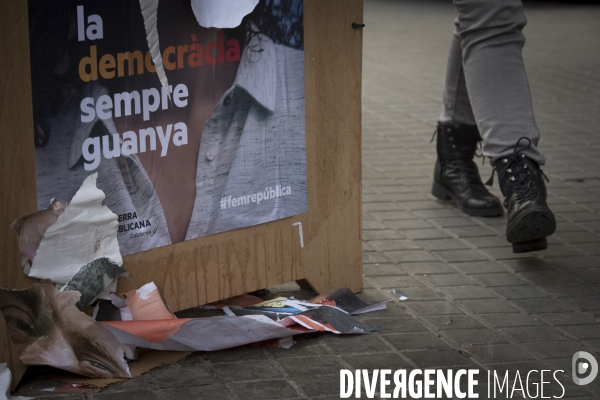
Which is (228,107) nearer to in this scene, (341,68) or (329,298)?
(341,68)

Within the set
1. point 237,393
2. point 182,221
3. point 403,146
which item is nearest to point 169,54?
point 182,221

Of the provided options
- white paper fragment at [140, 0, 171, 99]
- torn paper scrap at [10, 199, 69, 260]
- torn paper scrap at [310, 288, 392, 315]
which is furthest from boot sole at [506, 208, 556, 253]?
torn paper scrap at [10, 199, 69, 260]

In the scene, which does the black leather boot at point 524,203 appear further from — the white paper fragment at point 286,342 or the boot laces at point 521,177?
the white paper fragment at point 286,342

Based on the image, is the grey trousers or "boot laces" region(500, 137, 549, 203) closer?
"boot laces" region(500, 137, 549, 203)

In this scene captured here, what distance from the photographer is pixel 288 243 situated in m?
3.07

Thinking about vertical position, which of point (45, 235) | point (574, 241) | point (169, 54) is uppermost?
point (169, 54)

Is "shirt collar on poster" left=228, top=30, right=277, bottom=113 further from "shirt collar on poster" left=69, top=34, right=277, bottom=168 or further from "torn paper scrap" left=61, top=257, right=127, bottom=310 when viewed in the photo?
"torn paper scrap" left=61, top=257, right=127, bottom=310

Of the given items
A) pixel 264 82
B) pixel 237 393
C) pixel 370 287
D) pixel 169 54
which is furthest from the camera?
pixel 370 287

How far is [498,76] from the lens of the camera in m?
3.70

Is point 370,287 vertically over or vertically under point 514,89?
under

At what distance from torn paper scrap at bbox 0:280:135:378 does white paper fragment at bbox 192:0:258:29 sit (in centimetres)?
88

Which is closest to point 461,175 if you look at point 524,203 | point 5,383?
point 524,203

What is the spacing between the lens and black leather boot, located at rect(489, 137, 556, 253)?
11.3 ft

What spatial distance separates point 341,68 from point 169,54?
25.8 inches
